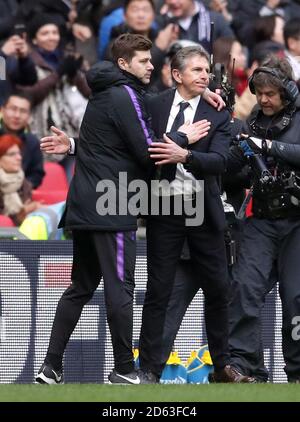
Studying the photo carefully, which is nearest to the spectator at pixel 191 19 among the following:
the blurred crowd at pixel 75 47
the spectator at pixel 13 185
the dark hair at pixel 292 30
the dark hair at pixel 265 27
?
the blurred crowd at pixel 75 47

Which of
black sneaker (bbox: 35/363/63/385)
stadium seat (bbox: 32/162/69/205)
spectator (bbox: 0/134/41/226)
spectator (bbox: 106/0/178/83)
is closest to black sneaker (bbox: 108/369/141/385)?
black sneaker (bbox: 35/363/63/385)

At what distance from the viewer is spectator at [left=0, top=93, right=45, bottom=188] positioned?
45.6ft

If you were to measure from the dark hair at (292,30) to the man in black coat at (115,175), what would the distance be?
6684 millimetres

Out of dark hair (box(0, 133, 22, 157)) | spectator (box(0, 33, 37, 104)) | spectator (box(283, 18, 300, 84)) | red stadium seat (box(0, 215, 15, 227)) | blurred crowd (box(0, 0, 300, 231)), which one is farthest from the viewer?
spectator (box(283, 18, 300, 84))

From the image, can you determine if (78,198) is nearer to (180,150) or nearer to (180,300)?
(180,150)

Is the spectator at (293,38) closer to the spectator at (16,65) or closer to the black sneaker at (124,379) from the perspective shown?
the spectator at (16,65)

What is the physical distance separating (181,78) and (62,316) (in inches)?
71.5

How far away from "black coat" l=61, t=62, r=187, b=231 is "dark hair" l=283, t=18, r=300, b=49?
6.82m

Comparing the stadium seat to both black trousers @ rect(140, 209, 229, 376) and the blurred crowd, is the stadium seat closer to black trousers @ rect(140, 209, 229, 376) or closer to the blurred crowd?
the blurred crowd

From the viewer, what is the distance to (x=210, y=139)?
9.15 metres

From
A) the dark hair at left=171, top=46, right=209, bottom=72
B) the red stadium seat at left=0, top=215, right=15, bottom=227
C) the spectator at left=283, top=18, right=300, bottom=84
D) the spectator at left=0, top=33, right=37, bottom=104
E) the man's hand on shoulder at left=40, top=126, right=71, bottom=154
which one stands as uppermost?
the spectator at left=283, top=18, right=300, bottom=84

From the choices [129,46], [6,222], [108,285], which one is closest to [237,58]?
[6,222]

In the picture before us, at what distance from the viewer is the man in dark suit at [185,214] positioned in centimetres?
907

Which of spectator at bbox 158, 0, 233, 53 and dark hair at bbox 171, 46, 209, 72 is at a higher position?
spectator at bbox 158, 0, 233, 53
